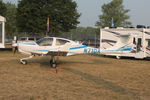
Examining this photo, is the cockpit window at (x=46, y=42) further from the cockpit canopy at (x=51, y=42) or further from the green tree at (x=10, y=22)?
the green tree at (x=10, y=22)

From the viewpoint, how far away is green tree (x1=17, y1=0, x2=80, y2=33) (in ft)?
112

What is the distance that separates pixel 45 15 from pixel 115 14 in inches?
1061

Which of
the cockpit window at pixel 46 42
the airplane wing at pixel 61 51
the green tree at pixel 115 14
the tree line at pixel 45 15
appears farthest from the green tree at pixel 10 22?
the airplane wing at pixel 61 51

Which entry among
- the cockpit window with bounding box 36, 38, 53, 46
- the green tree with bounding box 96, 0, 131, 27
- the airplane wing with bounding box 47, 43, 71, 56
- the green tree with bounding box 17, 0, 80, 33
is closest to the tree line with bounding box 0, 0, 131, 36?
the green tree with bounding box 17, 0, 80, 33

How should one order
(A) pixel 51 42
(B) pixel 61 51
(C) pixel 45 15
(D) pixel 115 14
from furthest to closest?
1. (D) pixel 115 14
2. (C) pixel 45 15
3. (A) pixel 51 42
4. (B) pixel 61 51

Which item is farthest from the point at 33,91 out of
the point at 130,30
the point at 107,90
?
the point at 130,30

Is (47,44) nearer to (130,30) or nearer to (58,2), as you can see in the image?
(130,30)

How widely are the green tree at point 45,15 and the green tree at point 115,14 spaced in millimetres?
17469

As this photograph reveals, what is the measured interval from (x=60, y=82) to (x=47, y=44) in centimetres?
448

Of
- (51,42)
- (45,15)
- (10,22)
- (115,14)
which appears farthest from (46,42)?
(10,22)

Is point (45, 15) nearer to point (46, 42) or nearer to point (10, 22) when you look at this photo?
point (46, 42)

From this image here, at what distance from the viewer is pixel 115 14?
2137 inches

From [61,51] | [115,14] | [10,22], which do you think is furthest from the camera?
[10,22]

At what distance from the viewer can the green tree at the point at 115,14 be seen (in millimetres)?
52469
